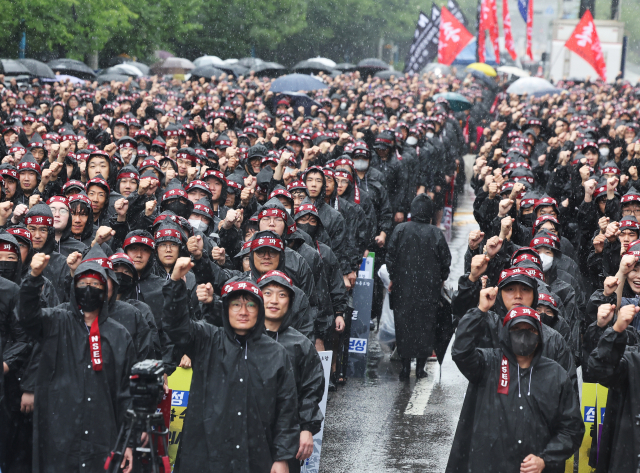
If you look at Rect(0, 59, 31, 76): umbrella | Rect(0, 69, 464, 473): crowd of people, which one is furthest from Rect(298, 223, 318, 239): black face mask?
Rect(0, 59, 31, 76): umbrella

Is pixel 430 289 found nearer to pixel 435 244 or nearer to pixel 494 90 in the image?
pixel 435 244

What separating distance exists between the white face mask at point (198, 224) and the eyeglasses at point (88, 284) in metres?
3.38

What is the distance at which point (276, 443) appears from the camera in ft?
17.9

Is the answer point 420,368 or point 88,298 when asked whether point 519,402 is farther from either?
point 420,368

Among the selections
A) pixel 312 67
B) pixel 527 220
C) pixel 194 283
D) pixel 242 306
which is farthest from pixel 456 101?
pixel 242 306

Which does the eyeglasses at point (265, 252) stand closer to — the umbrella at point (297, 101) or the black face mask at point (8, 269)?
the black face mask at point (8, 269)

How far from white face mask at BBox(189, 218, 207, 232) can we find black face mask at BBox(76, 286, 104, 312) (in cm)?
344

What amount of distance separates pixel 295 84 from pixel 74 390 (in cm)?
1931

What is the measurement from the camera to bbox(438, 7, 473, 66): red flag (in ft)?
97.8

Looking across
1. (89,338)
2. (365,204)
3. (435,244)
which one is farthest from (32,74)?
(89,338)

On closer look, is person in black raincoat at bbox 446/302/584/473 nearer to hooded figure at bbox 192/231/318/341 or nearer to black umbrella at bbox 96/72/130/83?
hooded figure at bbox 192/231/318/341

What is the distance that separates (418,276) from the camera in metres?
10.4

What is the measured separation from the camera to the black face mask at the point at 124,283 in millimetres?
6664

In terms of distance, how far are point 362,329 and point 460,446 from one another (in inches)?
169
